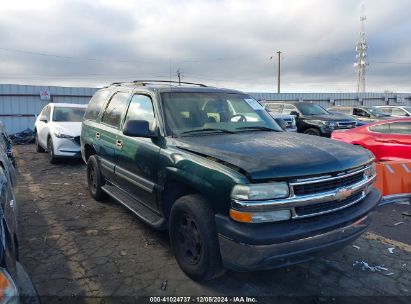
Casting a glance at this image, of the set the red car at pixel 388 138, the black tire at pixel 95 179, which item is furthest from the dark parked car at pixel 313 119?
the black tire at pixel 95 179

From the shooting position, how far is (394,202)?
5875mm

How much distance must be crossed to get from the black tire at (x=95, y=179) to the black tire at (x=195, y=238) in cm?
245

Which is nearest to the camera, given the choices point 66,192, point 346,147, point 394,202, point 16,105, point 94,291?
point 94,291

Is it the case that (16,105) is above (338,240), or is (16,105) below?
above

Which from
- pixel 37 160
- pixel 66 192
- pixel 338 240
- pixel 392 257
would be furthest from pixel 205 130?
pixel 37 160

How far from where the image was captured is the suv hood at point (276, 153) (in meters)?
2.69

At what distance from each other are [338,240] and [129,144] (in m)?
2.62

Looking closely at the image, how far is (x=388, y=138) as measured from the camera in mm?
7164

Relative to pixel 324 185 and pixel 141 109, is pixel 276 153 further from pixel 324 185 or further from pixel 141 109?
pixel 141 109

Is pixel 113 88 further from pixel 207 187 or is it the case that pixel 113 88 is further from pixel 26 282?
pixel 26 282

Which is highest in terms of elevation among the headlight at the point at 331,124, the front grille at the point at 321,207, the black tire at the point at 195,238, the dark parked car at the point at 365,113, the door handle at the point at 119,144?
the dark parked car at the point at 365,113

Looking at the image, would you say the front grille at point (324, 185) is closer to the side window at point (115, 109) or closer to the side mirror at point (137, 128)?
the side mirror at point (137, 128)

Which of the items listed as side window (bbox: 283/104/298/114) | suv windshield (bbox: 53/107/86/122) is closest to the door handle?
suv windshield (bbox: 53/107/86/122)

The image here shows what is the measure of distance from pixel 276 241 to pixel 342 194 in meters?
0.82
